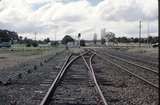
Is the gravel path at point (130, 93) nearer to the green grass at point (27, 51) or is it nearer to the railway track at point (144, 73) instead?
the railway track at point (144, 73)

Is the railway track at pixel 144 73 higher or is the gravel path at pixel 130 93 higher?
the gravel path at pixel 130 93

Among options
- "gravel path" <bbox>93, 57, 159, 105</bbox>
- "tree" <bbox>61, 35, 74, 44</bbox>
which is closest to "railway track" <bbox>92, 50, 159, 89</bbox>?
"gravel path" <bbox>93, 57, 159, 105</bbox>

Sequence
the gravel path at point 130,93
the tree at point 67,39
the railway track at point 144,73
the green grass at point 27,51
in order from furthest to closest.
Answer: the tree at point 67,39 → the green grass at point 27,51 → the railway track at point 144,73 → the gravel path at point 130,93

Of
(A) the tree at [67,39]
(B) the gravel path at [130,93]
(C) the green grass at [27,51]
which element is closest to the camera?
(B) the gravel path at [130,93]

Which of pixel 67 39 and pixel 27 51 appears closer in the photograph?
pixel 27 51

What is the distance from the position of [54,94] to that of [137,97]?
2572mm

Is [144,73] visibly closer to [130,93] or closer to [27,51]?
[130,93]

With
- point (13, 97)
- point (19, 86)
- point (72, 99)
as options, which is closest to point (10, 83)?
point (19, 86)

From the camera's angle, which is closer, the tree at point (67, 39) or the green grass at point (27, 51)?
the green grass at point (27, 51)

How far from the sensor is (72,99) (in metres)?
11.1

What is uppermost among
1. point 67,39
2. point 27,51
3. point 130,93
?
point 130,93

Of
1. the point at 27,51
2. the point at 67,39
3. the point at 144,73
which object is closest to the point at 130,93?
the point at 144,73

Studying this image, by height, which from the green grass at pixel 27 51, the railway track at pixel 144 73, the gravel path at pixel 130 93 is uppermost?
the gravel path at pixel 130 93

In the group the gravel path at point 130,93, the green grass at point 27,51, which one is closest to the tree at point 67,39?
the green grass at point 27,51
